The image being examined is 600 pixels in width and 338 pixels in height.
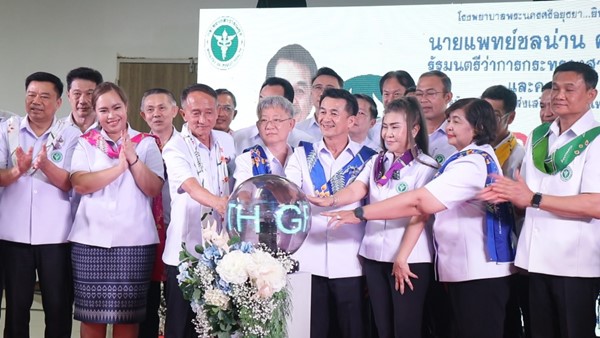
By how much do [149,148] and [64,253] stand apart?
0.70 meters

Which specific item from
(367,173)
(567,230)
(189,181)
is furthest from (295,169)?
(567,230)

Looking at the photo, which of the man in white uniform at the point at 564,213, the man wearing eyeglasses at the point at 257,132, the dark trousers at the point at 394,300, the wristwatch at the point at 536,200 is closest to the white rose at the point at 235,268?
the dark trousers at the point at 394,300

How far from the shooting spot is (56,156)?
365 centimetres

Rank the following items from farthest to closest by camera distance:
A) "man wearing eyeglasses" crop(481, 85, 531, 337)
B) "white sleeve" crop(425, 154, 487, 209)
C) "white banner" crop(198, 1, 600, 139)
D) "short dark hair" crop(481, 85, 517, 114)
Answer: "white banner" crop(198, 1, 600, 139) < "short dark hair" crop(481, 85, 517, 114) < "man wearing eyeglasses" crop(481, 85, 531, 337) < "white sleeve" crop(425, 154, 487, 209)

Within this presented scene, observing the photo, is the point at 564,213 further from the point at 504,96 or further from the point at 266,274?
the point at 504,96

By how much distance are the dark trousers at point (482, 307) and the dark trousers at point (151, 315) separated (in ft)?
5.36

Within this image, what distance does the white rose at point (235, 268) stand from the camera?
2.36 m

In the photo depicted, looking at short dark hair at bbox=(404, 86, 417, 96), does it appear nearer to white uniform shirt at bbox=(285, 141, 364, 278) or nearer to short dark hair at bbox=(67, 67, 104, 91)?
white uniform shirt at bbox=(285, 141, 364, 278)

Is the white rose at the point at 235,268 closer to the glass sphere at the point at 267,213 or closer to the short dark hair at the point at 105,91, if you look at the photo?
the glass sphere at the point at 267,213

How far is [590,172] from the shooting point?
2.88 m

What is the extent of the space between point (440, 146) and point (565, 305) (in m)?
1.21

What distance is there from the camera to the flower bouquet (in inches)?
93.5

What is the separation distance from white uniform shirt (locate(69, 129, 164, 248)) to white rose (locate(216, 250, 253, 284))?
1.18 meters

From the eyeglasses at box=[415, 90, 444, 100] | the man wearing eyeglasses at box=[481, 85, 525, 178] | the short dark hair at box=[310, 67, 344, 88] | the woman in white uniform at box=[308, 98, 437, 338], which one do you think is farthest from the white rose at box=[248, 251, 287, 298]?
the short dark hair at box=[310, 67, 344, 88]
